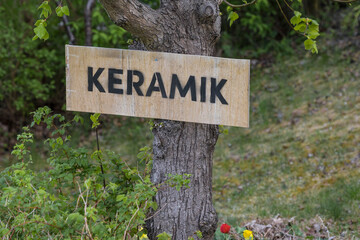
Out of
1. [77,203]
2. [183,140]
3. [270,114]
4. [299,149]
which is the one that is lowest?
[77,203]

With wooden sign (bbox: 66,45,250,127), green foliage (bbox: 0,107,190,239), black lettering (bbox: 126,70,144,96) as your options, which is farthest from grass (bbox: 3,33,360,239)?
black lettering (bbox: 126,70,144,96)

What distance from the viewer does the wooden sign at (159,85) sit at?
2.45 meters

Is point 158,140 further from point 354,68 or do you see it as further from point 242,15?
point 242,15

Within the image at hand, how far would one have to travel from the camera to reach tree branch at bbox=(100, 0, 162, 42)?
243 centimetres

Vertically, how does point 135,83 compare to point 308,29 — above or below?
below

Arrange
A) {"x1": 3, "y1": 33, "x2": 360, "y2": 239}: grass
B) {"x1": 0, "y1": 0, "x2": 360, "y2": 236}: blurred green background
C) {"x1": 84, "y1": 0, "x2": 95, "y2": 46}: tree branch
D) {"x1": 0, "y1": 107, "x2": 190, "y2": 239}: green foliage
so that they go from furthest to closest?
{"x1": 84, "y1": 0, "x2": 95, "y2": 46}: tree branch
{"x1": 0, "y1": 0, "x2": 360, "y2": 236}: blurred green background
{"x1": 3, "y1": 33, "x2": 360, "y2": 239}: grass
{"x1": 0, "y1": 107, "x2": 190, "y2": 239}: green foliage

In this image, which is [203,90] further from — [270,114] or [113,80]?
[270,114]

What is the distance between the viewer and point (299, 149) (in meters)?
5.80

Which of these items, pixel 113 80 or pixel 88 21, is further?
pixel 88 21

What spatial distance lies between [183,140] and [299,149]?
3.46 meters

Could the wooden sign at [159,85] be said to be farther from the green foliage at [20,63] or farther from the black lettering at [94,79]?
the green foliage at [20,63]

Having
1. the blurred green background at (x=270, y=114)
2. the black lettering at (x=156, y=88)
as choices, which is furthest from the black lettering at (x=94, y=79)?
the blurred green background at (x=270, y=114)

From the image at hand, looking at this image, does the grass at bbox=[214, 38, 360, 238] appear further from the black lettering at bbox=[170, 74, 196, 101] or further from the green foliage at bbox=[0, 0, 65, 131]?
the green foliage at bbox=[0, 0, 65, 131]

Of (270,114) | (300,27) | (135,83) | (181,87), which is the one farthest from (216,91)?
(270,114)
